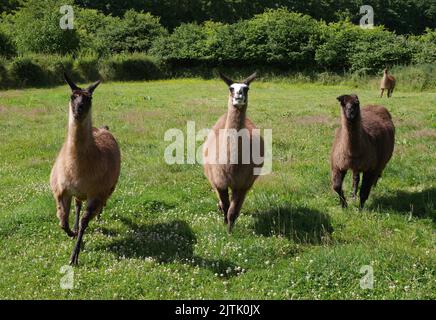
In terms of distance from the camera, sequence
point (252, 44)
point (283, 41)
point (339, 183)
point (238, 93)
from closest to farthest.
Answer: point (238, 93) → point (339, 183) → point (283, 41) → point (252, 44)

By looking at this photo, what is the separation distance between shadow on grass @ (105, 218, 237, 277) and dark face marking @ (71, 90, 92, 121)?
204cm

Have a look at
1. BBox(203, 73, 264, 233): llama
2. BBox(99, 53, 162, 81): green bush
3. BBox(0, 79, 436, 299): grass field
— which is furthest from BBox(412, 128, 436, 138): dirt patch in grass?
BBox(99, 53, 162, 81): green bush

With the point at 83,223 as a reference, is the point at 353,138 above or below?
above

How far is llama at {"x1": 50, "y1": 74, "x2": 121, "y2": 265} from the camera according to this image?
6.24m

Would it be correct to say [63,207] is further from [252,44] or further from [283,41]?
[252,44]

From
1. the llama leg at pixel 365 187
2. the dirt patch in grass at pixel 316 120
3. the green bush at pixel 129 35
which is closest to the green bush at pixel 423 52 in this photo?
the dirt patch in grass at pixel 316 120

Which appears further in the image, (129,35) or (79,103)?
(129,35)

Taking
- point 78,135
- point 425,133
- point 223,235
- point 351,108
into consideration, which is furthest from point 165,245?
point 425,133

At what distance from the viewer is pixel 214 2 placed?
7512 cm

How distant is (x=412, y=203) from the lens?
875cm

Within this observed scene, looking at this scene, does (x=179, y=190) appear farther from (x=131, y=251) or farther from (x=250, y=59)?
(x=250, y=59)

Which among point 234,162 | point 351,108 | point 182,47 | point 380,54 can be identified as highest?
point 351,108

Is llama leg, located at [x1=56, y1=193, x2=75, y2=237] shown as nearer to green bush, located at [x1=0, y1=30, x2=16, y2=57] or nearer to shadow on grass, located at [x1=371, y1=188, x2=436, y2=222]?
shadow on grass, located at [x1=371, y1=188, x2=436, y2=222]

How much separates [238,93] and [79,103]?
236 centimetres
